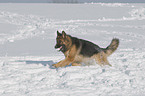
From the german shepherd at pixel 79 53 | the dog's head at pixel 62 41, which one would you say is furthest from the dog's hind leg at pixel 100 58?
the dog's head at pixel 62 41

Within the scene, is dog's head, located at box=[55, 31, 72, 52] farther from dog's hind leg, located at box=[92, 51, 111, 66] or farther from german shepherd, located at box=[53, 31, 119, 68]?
dog's hind leg, located at box=[92, 51, 111, 66]

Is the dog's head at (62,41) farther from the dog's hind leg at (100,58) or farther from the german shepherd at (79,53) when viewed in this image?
the dog's hind leg at (100,58)

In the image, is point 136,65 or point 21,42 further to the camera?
point 21,42

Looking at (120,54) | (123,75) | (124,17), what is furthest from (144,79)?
(124,17)

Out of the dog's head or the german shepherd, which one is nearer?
the dog's head

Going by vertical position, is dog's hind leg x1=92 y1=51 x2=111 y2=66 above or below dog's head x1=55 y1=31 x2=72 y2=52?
below

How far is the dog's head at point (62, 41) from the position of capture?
433 cm

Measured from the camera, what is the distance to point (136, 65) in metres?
5.04

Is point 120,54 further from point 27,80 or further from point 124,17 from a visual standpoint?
point 124,17

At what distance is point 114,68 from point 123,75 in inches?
22.0

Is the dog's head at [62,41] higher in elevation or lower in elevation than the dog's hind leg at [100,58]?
higher

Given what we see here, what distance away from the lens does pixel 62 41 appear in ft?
14.3

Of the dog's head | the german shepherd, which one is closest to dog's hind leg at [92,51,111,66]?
the german shepherd

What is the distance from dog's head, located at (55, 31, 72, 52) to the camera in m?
4.33
